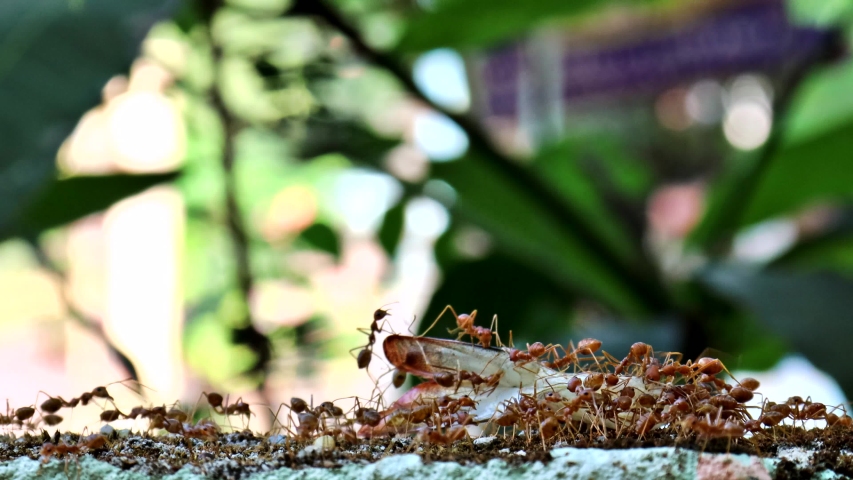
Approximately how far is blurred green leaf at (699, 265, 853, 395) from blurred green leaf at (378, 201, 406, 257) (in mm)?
426

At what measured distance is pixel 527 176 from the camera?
0.80 metres

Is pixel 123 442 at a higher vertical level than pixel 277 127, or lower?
lower

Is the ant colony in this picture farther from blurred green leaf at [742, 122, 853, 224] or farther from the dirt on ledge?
blurred green leaf at [742, 122, 853, 224]

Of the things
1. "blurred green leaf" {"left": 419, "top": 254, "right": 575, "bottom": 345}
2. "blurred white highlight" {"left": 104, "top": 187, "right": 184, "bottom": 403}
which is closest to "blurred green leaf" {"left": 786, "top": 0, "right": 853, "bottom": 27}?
"blurred green leaf" {"left": 419, "top": 254, "right": 575, "bottom": 345}

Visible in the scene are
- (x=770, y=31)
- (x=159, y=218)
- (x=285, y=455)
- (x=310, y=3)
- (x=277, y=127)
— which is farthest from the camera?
(x=159, y=218)

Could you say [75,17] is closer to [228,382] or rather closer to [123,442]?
[123,442]

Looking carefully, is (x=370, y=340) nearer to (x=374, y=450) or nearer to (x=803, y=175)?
(x=374, y=450)

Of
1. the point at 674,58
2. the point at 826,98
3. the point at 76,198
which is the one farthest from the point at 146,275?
the point at 826,98

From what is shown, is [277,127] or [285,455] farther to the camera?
[277,127]

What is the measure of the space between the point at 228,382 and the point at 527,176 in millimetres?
403

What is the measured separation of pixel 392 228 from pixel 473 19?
35 cm

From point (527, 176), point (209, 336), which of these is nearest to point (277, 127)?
point (527, 176)

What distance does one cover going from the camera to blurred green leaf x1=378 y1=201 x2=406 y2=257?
100 centimetres

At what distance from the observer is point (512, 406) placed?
12.0 inches
